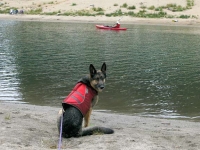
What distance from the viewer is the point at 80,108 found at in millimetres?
7727

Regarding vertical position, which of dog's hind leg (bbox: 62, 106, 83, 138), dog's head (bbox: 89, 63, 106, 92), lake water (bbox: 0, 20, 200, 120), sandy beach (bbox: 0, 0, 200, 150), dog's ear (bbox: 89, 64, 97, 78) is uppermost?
dog's ear (bbox: 89, 64, 97, 78)

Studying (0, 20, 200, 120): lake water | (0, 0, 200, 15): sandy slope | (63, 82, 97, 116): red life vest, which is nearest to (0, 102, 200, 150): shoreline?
(63, 82, 97, 116): red life vest

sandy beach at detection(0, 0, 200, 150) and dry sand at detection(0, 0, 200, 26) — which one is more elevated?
dry sand at detection(0, 0, 200, 26)

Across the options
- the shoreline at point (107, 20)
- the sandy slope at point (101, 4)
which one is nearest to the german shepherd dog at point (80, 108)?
the shoreline at point (107, 20)

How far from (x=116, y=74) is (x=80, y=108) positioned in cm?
1223

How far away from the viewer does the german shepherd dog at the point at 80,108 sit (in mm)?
7570

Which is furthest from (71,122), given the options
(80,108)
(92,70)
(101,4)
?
(101,4)

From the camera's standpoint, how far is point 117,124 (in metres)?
10.2

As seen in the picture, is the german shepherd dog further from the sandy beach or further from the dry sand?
the dry sand

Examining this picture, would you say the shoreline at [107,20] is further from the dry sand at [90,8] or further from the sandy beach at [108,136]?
the sandy beach at [108,136]

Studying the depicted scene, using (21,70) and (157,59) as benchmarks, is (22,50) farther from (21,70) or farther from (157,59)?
(157,59)

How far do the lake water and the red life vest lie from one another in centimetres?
510

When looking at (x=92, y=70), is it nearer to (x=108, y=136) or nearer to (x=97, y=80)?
(x=97, y=80)

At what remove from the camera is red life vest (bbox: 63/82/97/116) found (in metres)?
7.73
